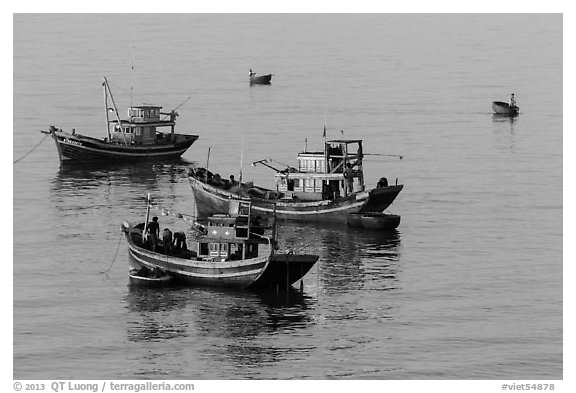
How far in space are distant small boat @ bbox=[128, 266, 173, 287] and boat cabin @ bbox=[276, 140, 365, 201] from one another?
22.6 metres

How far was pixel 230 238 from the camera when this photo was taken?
249 ft

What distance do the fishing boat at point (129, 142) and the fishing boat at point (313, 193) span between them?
25.4 metres

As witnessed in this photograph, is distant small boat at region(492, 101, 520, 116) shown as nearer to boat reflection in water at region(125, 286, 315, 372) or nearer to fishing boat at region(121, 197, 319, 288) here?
fishing boat at region(121, 197, 319, 288)

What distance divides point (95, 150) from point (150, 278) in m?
49.5

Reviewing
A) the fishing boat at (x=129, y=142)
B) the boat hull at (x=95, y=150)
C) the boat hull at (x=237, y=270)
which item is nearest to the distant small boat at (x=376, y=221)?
the boat hull at (x=237, y=270)

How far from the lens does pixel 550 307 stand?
250 feet

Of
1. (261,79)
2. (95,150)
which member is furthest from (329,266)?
(261,79)

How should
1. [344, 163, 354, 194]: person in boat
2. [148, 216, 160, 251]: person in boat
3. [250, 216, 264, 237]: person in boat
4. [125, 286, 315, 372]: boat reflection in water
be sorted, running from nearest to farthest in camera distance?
[125, 286, 315, 372]: boat reflection in water < [250, 216, 264, 237]: person in boat < [148, 216, 160, 251]: person in boat < [344, 163, 354, 194]: person in boat

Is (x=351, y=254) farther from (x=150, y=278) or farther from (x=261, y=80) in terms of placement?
(x=261, y=80)

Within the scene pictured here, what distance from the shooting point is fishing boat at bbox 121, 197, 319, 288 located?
75750 mm

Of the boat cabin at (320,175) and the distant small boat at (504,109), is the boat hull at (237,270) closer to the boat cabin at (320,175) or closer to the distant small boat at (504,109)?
the boat cabin at (320,175)

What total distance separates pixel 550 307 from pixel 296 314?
1302 centimetres

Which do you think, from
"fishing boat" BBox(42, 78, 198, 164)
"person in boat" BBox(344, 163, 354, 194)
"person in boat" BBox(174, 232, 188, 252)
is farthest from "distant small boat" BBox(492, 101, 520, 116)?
"person in boat" BBox(174, 232, 188, 252)

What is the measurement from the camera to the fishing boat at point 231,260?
75750 mm
